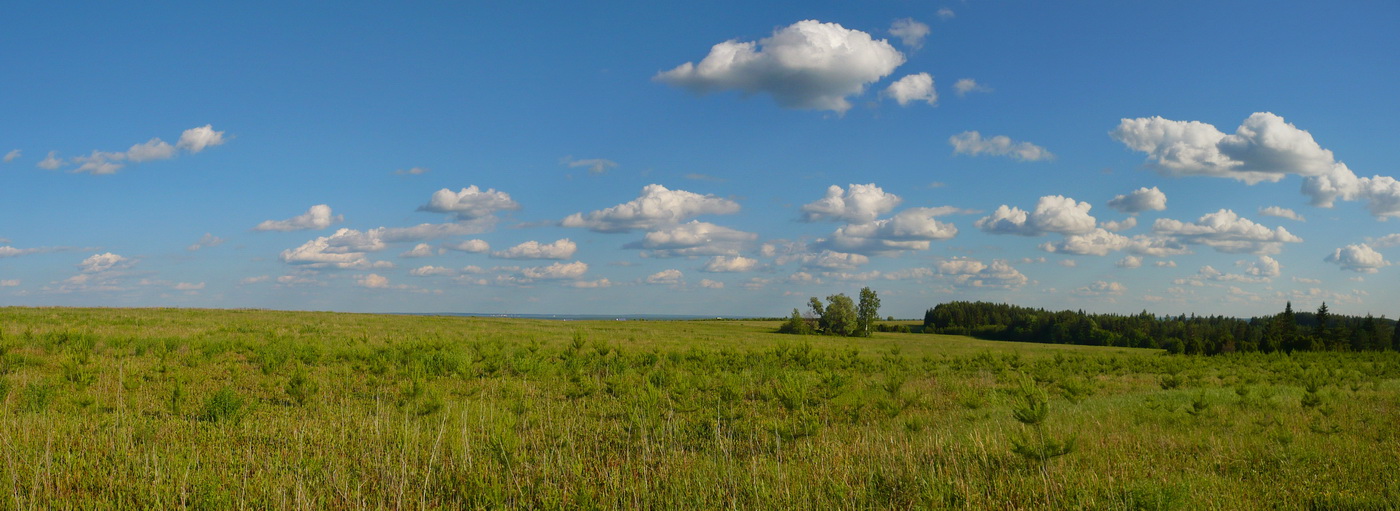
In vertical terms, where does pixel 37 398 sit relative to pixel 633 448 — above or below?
above

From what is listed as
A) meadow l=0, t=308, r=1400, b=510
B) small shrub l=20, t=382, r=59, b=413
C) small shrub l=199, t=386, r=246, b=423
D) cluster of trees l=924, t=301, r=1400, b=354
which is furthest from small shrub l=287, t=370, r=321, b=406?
cluster of trees l=924, t=301, r=1400, b=354

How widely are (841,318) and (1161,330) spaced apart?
58597 millimetres

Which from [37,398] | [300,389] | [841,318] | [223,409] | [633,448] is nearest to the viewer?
[633,448]

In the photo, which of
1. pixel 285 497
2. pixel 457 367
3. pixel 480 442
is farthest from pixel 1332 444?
pixel 457 367

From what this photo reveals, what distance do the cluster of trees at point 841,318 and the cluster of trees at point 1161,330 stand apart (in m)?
26.1

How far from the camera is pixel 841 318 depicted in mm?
104688

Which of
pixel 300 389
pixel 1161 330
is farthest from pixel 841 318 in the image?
pixel 300 389

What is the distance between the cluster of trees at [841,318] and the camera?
104 meters

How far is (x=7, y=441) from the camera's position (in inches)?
350

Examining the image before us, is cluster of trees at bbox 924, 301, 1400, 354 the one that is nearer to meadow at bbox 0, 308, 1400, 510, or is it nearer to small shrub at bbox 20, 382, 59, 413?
meadow at bbox 0, 308, 1400, 510

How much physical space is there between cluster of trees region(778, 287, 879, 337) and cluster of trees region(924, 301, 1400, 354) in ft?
85.5

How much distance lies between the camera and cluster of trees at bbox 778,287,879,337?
103688mm

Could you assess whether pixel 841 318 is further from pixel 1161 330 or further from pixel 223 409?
pixel 223 409

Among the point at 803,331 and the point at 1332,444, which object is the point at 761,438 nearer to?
the point at 1332,444
